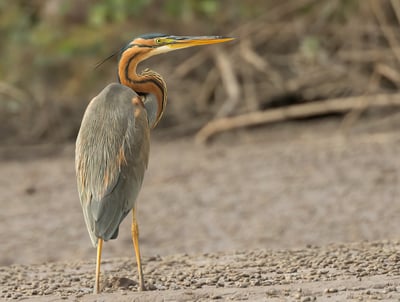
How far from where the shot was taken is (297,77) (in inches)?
567

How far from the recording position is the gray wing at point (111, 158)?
485cm

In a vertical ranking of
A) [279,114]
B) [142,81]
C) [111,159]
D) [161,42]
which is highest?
[279,114]

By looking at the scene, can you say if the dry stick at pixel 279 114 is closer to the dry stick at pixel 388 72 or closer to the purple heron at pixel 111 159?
the dry stick at pixel 388 72

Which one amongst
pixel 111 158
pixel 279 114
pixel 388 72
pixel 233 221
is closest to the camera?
pixel 111 158

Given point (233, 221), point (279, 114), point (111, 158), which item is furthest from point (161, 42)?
point (279, 114)

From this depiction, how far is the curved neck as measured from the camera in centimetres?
530

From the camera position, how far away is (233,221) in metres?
9.64

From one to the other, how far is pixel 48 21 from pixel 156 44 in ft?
34.1

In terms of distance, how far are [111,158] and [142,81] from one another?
1.92ft

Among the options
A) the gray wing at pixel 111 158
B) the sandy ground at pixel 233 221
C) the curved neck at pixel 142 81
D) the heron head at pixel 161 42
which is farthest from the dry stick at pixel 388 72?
the gray wing at pixel 111 158

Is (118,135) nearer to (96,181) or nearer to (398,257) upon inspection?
(96,181)

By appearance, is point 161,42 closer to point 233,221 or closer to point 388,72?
point 233,221

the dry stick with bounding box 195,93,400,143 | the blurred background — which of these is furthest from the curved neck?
the dry stick with bounding box 195,93,400,143

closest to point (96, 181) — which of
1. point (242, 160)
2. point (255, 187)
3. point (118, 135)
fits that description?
point (118, 135)
